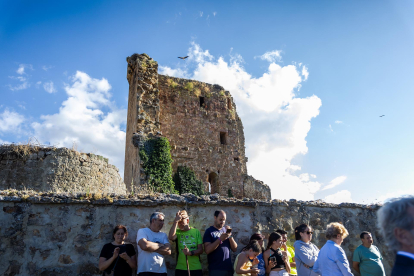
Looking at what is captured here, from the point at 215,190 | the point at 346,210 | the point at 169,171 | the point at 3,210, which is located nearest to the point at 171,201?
the point at 3,210

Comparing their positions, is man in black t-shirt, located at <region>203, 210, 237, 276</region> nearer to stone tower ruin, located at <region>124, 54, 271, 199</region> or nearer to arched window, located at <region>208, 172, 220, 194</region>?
stone tower ruin, located at <region>124, 54, 271, 199</region>

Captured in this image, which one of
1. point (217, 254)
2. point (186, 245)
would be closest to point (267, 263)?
point (217, 254)

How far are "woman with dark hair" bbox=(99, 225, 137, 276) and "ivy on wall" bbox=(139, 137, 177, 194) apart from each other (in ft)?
27.4

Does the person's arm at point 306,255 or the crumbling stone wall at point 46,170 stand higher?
the crumbling stone wall at point 46,170

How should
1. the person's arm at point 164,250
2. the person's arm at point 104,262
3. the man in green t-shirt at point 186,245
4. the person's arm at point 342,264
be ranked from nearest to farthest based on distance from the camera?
the person's arm at point 342,264 < the person's arm at point 104,262 < the person's arm at point 164,250 < the man in green t-shirt at point 186,245

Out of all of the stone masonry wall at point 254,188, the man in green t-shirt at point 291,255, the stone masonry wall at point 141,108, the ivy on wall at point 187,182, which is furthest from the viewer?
the stone masonry wall at point 254,188

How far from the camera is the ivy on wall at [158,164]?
44.5ft

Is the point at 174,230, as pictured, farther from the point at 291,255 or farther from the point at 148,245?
the point at 291,255

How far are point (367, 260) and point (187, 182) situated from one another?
10.8 meters

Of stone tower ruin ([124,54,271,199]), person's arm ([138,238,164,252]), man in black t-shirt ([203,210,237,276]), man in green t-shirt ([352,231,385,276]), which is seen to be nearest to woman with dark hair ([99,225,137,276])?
person's arm ([138,238,164,252])

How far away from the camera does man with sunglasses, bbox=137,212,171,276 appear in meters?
4.60

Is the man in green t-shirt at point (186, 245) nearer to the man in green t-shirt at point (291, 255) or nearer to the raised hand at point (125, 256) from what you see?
the raised hand at point (125, 256)

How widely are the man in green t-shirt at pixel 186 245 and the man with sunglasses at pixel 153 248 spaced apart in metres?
0.24

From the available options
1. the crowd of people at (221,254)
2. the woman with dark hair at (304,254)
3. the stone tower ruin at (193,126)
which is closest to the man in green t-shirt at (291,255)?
the crowd of people at (221,254)
